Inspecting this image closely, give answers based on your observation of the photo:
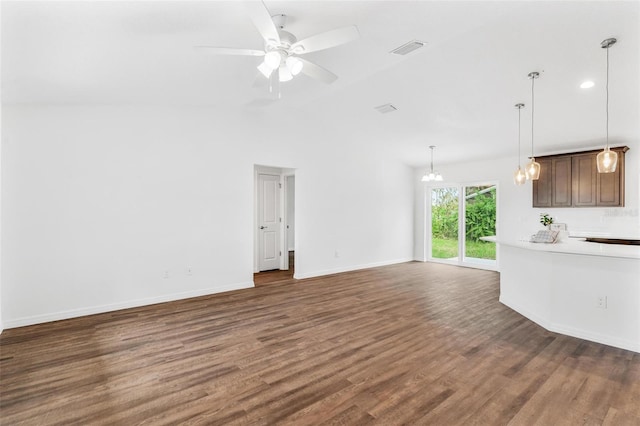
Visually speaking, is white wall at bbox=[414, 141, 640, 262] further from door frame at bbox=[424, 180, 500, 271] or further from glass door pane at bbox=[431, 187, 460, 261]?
glass door pane at bbox=[431, 187, 460, 261]

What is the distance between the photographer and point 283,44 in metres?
2.33

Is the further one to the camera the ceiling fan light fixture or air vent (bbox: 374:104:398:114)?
air vent (bbox: 374:104:398:114)

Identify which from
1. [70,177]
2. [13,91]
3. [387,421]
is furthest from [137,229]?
[387,421]

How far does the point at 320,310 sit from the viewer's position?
4133mm

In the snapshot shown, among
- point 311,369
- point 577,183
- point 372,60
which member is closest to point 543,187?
point 577,183

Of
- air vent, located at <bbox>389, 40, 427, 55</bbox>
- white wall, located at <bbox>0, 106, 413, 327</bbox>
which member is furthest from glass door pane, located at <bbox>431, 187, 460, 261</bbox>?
air vent, located at <bbox>389, 40, 427, 55</bbox>

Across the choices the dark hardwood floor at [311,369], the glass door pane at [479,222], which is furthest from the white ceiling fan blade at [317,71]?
the glass door pane at [479,222]

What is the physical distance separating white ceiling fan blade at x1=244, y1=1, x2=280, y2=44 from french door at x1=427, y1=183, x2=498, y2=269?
649 centimetres

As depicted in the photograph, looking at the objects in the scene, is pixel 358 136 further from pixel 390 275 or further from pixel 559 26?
pixel 559 26

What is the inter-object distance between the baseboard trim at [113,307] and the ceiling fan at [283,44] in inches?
143

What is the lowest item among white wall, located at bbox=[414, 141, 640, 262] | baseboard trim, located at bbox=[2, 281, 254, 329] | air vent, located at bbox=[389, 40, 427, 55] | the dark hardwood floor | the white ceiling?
the dark hardwood floor

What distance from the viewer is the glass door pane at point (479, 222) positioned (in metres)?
7.05

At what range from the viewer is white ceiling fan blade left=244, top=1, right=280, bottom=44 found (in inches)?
72.6

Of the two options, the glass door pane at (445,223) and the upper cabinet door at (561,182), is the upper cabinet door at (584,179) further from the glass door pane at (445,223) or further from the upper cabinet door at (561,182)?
the glass door pane at (445,223)
